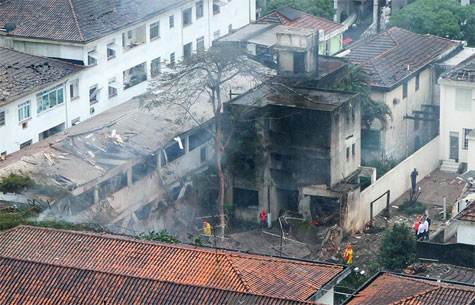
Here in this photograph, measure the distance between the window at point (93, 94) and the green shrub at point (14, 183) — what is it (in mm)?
9945

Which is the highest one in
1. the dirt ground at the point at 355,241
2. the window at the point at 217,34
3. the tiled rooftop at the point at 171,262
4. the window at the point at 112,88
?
the window at the point at 217,34

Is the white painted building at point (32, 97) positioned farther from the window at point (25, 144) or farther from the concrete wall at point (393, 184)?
the concrete wall at point (393, 184)

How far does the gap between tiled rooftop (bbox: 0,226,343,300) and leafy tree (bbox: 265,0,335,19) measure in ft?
99.0

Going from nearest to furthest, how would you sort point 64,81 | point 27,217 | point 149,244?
point 149,244 < point 27,217 < point 64,81

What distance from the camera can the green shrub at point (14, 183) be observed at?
48.7 meters

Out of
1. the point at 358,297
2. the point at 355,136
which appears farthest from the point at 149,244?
the point at 355,136

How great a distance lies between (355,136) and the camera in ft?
181

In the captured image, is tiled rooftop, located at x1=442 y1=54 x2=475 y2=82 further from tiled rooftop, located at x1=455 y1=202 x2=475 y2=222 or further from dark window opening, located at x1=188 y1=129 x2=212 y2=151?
tiled rooftop, located at x1=455 y1=202 x2=475 y2=222

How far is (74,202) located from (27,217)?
1968 mm

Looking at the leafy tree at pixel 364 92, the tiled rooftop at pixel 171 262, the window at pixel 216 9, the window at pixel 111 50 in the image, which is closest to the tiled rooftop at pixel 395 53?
the leafy tree at pixel 364 92

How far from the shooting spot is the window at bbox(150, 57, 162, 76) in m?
62.5

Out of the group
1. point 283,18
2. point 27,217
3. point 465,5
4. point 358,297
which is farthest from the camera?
point 465,5

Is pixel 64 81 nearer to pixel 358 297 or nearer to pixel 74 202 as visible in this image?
pixel 74 202

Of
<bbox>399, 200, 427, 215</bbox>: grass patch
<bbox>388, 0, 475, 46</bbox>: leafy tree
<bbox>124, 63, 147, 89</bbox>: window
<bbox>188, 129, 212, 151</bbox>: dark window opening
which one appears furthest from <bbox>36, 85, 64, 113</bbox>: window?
<bbox>388, 0, 475, 46</bbox>: leafy tree
